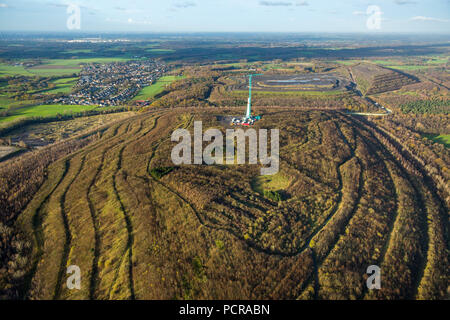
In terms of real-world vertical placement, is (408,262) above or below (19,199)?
below

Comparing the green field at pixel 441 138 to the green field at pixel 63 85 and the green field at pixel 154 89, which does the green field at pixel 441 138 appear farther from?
the green field at pixel 63 85

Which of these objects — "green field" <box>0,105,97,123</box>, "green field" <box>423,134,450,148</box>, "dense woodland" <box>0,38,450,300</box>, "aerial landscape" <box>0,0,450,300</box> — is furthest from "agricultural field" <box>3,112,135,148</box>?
"green field" <box>423,134,450,148</box>

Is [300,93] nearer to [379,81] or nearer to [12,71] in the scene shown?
[379,81]

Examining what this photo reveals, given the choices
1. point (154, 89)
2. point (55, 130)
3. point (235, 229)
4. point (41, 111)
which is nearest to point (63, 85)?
point (154, 89)

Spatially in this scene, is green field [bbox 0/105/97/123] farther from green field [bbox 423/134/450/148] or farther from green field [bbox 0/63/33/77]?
green field [bbox 423/134/450/148]

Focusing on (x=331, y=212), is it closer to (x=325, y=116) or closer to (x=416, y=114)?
(x=325, y=116)
